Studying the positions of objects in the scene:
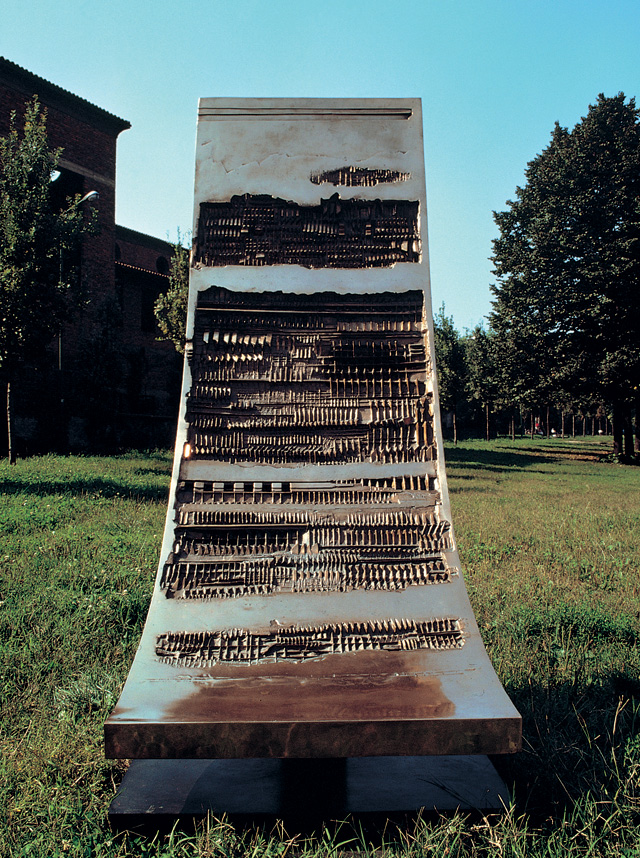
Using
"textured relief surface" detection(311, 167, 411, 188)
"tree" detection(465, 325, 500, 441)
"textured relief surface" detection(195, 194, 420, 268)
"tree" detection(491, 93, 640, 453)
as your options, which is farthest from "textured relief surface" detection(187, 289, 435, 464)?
"tree" detection(465, 325, 500, 441)

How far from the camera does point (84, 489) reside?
967cm

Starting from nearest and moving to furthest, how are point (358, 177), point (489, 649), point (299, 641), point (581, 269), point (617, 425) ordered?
point (299, 641)
point (358, 177)
point (489, 649)
point (581, 269)
point (617, 425)

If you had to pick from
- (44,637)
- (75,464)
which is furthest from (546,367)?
(44,637)

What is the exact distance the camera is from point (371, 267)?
2.35 m

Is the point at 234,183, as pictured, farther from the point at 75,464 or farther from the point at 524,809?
the point at 75,464

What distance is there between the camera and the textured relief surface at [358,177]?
237cm

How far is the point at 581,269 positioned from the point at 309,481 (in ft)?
72.3

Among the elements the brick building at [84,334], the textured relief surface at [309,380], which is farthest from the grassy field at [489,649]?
the brick building at [84,334]

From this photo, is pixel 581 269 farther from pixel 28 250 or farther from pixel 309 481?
pixel 309 481

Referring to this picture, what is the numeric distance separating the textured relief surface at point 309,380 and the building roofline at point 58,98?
764 inches

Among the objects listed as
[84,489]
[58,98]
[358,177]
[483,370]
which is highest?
[58,98]

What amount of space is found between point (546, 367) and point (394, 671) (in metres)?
23.0

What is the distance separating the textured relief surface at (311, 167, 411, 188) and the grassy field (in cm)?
212

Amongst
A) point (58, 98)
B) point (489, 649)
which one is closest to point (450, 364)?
point (58, 98)
